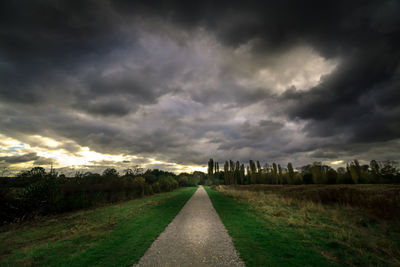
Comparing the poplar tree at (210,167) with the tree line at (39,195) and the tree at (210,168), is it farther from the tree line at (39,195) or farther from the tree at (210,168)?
the tree line at (39,195)

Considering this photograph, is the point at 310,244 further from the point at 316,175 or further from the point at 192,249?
the point at 316,175

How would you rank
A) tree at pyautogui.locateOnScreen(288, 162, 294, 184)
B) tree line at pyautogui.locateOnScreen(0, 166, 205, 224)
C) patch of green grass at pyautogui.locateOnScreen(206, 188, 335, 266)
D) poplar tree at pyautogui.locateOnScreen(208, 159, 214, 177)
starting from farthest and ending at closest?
poplar tree at pyautogui.locateOnScreen(208, 159, 214, 177), tree at pyautogui.locateOnScreen(288, 162, 294, 184), tree line at pyautogui.locateOnScreen(0, 166, 205, 224), patch of green grass at pyautogui.locateOnScreen(206, 188, 335, 266)

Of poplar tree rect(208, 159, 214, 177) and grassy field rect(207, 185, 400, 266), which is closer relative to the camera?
grassy field rect(207, 185, 400, 266)

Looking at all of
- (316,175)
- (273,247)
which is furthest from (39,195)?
(316,175)

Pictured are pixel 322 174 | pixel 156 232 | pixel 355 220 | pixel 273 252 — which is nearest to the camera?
pixel 273 252

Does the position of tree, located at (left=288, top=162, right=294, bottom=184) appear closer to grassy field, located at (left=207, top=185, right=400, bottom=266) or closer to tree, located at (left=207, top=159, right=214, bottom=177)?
tree, located at (left=207, top=159, right=214, bottom=177)

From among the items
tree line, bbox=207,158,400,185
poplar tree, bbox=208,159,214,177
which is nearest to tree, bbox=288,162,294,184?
tree line, bbox=207,158,400,185

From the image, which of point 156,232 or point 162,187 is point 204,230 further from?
point 162,187

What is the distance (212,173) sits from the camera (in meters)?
101

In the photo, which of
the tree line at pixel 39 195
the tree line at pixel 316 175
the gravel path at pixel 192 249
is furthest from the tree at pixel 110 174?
the tree line at pixel 316 175

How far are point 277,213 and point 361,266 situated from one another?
7599mm

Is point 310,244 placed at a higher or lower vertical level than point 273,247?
lower

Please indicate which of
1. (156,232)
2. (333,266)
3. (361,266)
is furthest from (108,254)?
(361,266)

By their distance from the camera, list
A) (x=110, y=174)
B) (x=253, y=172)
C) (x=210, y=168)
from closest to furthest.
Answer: (x=110, y=174) < (x=253, y=172) < (x=210, y=168)
